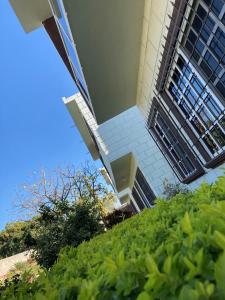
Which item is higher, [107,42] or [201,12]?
[107,42]

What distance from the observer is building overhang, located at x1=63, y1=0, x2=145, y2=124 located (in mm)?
7496

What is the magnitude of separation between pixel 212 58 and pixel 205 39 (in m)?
0.43

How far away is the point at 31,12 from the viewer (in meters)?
13.4

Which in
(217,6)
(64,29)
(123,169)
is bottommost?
(217,6)

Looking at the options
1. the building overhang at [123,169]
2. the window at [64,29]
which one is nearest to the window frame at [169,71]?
the window at [64,29]

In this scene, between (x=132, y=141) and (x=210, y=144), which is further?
(x=132, y=141)

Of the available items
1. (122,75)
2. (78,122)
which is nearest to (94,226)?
(122,75)

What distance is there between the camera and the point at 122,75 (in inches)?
436

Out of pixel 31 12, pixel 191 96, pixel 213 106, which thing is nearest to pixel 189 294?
pixel 213 106

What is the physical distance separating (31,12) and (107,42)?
19.9 ft

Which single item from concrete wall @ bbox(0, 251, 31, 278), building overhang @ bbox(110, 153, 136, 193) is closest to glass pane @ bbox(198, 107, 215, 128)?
building overhang @ bbox(110, 153, 136, 193)

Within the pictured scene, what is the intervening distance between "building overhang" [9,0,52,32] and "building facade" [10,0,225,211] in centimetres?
4

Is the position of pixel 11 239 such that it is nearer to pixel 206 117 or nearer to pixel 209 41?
pixel 206 117

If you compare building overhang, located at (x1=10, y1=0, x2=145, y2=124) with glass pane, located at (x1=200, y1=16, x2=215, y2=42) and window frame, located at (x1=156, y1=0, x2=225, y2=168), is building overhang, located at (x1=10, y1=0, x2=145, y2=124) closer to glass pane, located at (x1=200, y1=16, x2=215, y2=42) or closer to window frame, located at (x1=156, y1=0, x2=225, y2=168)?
window frame, located at (x1=156, y1=0, x2=225, y2=168)
